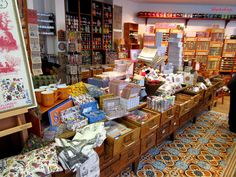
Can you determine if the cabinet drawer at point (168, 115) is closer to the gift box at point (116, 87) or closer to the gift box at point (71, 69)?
the gift box at point (116, 87)

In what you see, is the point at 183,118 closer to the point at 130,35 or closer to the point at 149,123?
the point at 149,123

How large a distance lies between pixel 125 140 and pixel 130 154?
31 centimetres

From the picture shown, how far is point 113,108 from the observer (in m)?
1.90

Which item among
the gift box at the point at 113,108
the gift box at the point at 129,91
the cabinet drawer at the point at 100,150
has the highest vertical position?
the gift box at the point at 129,91

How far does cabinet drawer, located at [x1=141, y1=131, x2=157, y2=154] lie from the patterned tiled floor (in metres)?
0.27

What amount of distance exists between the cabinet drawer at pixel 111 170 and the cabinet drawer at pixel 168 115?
803 millimetres

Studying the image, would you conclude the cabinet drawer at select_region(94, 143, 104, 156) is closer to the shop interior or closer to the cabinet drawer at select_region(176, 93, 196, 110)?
the shop interior

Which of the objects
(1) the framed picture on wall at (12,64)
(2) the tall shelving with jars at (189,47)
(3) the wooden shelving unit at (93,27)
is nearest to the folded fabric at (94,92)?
(1) the framed picture on wall at (12,64)

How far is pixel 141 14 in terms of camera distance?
599 centimetres

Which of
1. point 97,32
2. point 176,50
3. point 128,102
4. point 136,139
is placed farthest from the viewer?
point 97,32

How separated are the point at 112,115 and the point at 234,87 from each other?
7.71ft

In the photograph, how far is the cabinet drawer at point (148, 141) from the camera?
6.81 ft

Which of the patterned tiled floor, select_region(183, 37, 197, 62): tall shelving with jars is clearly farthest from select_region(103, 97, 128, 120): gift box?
select_region(183, 37, 197, 62): tall shelving with jars

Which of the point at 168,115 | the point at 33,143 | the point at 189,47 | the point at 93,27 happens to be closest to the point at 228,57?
the point at 189,47
